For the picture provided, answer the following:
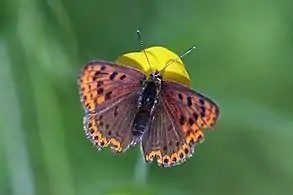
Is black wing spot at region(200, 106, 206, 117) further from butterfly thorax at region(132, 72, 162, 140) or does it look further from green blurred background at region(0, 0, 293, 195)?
green blurred background at region(0, 0, 293, 195)

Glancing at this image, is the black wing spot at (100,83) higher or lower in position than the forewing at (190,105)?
higher

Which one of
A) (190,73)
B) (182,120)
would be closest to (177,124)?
(182,120)

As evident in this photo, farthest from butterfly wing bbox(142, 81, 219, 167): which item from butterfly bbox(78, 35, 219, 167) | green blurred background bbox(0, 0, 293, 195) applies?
green blurred background bbox(0, 0, 293, 195)

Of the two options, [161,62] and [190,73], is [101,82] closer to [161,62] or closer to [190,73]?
[161,62]

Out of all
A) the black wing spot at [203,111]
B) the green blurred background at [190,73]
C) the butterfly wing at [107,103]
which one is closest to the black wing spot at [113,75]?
the butterfly wing at [107,103]

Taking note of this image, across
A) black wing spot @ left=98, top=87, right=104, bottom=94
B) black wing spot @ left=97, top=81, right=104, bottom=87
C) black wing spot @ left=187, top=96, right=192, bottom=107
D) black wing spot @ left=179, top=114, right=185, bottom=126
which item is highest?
black wing spot @ left=97, top=81, right=104, bottom=87

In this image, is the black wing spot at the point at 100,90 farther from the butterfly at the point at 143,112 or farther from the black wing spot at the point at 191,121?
the black wing spot at the point at 191,121
